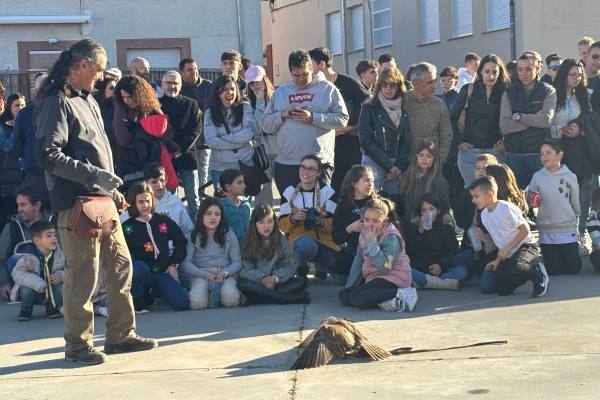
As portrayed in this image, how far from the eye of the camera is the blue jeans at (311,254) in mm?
9016

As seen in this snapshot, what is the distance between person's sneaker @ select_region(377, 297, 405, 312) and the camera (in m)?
7.81

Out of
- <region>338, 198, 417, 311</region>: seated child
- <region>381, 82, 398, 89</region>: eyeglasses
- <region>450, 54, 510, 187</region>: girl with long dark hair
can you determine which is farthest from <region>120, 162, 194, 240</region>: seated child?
<region>450, 54, 510, 187</region>: girl with long dark hair

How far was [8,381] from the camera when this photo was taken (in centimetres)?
610

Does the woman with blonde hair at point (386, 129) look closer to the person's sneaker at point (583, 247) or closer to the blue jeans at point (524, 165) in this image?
the blue jeans at point (524, 165)

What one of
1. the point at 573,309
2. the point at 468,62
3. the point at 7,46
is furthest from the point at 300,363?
the point at 7,46

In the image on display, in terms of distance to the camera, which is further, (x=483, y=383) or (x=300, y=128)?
(x=300, y=128)

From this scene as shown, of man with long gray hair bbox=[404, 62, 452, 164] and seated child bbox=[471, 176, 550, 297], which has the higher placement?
man with long gray hair bbox=[404, 62, 452, 164]

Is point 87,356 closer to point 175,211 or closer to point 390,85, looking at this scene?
point 175,211

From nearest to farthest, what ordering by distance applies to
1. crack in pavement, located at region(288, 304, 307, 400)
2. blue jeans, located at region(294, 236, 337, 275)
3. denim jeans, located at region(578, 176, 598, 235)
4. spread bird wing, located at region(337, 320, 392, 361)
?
crack in pavement, located at region(288, 304, 307, 400) → spread bird wing, located at region(337, 320, 392, 361) → blue jeans, located at region(294, 236, 337, 275) → denim jeans, located at region(578, 176, 598, 235)

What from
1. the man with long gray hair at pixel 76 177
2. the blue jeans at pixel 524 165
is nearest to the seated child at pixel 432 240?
the blue jeans at pixel 524 165

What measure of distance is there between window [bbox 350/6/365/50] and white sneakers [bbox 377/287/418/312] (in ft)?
73.6

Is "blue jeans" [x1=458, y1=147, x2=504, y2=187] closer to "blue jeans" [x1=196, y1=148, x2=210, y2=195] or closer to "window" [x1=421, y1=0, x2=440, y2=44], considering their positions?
"blue jeans" [x1=196, y1=148, x2=210, y2=195]

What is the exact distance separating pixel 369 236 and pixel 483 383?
8.41 feet

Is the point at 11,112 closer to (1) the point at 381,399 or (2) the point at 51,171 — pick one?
(2) the point at 51,171
